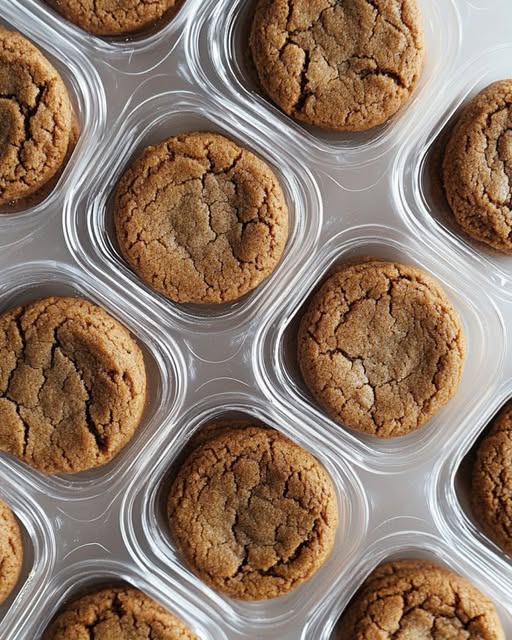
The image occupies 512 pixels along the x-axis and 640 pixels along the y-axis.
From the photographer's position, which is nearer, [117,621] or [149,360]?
[117,621]

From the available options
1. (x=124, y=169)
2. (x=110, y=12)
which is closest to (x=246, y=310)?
(x=124, y=169)

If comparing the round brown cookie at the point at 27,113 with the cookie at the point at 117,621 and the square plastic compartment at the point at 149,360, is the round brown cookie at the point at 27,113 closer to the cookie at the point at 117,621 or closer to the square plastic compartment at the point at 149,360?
the square plastic compartment at the point at 149,360

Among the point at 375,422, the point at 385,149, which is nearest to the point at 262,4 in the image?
the point at 385,149

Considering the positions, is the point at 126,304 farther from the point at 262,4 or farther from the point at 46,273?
the point at 262,4

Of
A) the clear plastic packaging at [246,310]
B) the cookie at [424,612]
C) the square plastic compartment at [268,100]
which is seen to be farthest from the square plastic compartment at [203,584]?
the square plastic compartment at [268,100]

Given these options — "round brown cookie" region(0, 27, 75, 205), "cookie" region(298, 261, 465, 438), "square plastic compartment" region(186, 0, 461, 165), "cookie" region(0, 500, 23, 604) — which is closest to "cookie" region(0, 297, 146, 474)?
"cookie" region(0, 500, 23, 604)

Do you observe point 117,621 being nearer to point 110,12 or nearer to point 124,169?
point 124,169
